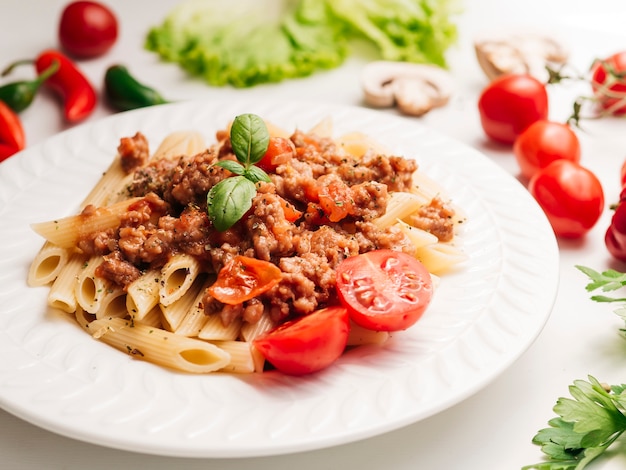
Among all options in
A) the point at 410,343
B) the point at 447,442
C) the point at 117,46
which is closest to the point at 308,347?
the point at 410,343

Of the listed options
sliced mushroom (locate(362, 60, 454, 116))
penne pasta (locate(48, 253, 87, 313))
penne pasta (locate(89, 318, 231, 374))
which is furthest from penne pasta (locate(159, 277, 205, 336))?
sliced mushroom (locate(362, 60, 454, 116))

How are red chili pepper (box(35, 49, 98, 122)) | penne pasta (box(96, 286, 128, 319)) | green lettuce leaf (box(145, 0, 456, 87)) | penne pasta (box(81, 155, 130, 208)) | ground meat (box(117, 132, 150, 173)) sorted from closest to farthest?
penne pasta (box(96, 286, 128, 319)) < penne pasta (box(81, 155, 130, 208)) < ground meat (box(117, 132, 150, 173)) < red chili pepper (box(35, 49, 98, 122)) < green lettuce leaf (box(145, 0, 456, 87))

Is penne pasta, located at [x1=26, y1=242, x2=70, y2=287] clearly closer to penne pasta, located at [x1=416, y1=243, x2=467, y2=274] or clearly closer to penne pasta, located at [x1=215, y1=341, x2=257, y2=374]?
penne pasta, located at [x1=215, y1=341, x2=257, y2=374]

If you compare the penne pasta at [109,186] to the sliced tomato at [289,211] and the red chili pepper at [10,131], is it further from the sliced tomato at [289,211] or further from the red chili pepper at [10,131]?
the red chili pepper at [10,131]

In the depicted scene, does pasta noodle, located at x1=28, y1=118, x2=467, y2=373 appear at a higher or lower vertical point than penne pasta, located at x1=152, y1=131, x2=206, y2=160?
lower

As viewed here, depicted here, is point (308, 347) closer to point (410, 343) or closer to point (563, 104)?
point (410, 343)

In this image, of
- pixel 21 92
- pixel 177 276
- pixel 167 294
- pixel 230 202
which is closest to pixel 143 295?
pixel 167 294
